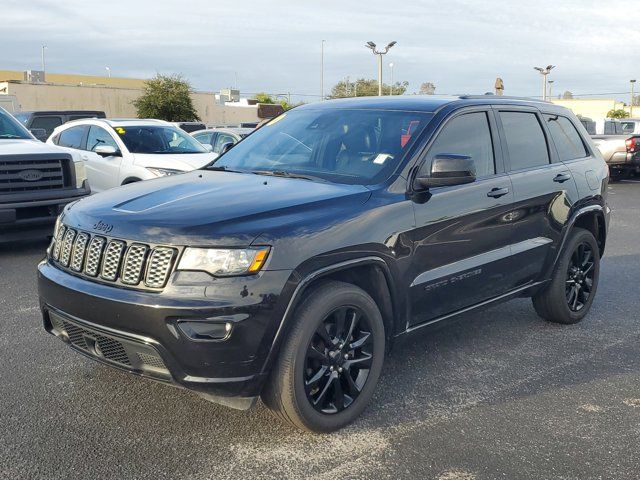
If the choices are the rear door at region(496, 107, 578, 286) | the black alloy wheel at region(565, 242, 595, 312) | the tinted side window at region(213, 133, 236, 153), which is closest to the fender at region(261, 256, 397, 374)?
the rear door at region(496, 107, 578, 286)

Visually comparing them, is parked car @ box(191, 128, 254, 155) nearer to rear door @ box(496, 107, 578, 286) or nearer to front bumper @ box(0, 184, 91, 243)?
front bumper @ box(0, 184, 91, 243)

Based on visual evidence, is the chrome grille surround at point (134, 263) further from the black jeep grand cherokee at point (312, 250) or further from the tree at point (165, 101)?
the tree at point (165, 101)

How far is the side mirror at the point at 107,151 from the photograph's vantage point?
10.4m

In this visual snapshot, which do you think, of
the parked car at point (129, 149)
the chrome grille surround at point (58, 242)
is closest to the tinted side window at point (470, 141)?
the chrome grille surround at point (58, 242)

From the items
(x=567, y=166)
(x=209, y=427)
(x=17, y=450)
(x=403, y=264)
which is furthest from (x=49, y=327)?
(x=567, y=166)

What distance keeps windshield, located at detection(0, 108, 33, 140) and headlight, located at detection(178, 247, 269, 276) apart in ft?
22.4

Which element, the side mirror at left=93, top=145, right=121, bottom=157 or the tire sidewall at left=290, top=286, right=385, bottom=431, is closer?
the tire sidewall at left=290, top=286, right=385, bottom=431

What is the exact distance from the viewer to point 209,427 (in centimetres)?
384

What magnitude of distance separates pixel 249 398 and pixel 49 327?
1.34 meters

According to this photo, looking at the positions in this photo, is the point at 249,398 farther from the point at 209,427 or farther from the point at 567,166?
the point at 567,166

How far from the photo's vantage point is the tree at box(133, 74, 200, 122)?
134ft

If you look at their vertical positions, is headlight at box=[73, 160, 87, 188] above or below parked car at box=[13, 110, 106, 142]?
below

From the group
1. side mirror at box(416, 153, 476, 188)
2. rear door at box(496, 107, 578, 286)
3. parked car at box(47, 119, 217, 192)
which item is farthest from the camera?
parked car at box(47, 119, 217, 192)

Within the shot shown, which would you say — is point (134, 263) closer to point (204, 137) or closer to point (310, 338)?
point (310, 338)
